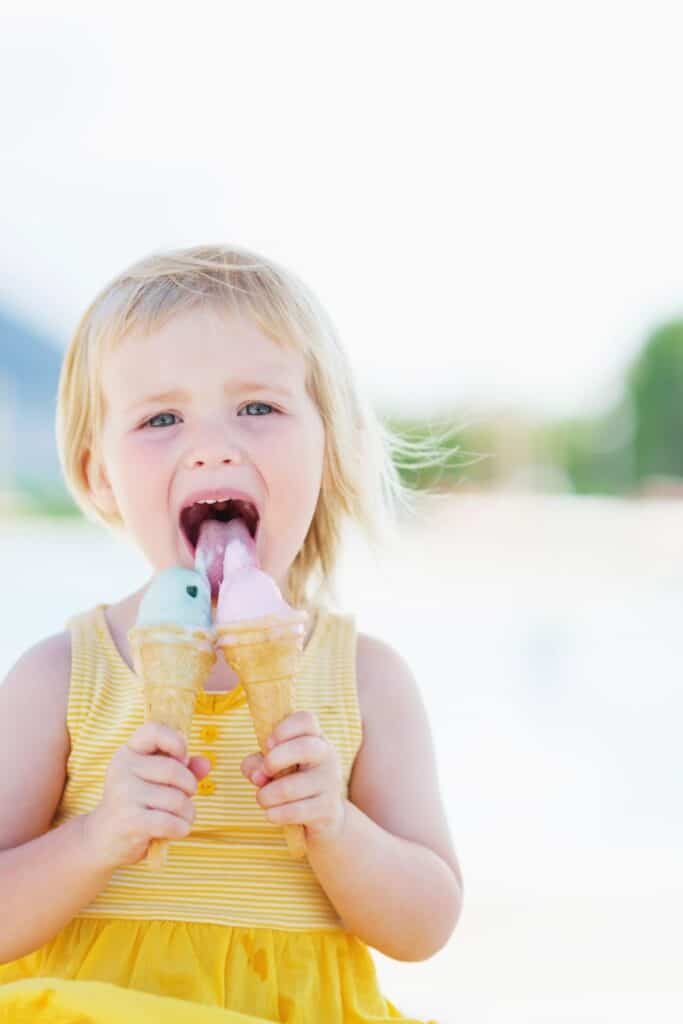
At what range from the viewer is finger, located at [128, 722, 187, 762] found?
3.56ft

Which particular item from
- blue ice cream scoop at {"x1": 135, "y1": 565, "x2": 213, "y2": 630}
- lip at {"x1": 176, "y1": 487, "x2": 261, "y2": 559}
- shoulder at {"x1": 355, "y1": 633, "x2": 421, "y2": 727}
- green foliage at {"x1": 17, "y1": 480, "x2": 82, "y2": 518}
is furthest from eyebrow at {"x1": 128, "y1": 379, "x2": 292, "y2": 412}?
green foliage at {"x1": 17, "y1": 480, "x2": 82, "y2": 518}

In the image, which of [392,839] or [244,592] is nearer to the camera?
[244,592]

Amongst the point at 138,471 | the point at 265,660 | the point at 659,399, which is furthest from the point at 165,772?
the point at 659,399

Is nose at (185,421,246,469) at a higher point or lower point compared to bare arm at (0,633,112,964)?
→ higher

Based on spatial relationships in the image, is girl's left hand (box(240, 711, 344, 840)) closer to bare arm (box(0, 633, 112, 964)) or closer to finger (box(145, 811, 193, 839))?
finger (box(145, 811, 193, 839))

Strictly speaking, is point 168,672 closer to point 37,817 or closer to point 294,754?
point 294,754

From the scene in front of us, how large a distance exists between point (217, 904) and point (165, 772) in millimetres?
282

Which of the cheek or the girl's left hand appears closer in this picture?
the girl's left hand

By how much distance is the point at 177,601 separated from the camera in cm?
115

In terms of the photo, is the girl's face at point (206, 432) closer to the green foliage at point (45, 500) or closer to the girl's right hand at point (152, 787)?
the girl's right hand at point (152, 787)

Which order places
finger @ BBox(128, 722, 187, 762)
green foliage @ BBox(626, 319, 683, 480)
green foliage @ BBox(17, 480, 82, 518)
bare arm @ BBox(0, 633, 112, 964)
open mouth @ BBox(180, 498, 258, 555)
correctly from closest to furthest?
finger @ BBox(128, 722, 187, 762), bare arm @ BBox(0, 633, 112, 964), open mouth @ BBox(180, 498, 258, 555), green foliage @ BBox(17, 480, 82, 518), green foliage @ BBox(626, 319, 683, 480)

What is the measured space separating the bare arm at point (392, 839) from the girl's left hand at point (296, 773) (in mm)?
90

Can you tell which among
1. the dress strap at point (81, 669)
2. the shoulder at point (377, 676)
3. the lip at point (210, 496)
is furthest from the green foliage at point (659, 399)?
the lip at point (210, 496)

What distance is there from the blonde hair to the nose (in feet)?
0.47
